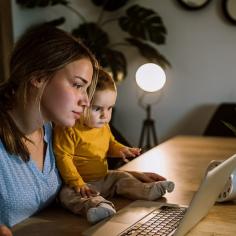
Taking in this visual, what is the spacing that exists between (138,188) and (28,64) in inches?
20.4

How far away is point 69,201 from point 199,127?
121 inches

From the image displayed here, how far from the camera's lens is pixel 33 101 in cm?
133

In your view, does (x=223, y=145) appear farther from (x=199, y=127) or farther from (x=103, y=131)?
(x=199, y=127)

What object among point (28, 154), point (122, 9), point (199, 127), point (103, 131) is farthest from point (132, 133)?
point (28, 154)

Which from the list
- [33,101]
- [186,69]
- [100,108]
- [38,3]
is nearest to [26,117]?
[33,101]

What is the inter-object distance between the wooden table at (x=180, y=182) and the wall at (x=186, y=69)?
5.45 ft

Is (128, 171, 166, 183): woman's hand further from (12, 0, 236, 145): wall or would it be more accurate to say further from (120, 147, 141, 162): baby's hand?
(12, 0, 236, 145): wall

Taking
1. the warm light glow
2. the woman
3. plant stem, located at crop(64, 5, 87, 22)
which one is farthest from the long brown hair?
plant stem, located at crop(64, 5, 87, 22)

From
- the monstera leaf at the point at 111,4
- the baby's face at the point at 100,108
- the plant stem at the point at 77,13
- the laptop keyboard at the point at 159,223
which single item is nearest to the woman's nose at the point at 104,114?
the baby's face at the point at 100,108

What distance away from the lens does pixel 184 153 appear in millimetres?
2254

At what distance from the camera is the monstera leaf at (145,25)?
Result: 13.6 ft

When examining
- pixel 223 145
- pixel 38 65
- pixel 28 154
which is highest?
pixel 38 65

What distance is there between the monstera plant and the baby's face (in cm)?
256

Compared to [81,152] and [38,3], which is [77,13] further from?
[81,152]
